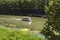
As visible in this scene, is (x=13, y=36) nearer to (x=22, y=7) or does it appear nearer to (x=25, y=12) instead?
(x=25, y=12)

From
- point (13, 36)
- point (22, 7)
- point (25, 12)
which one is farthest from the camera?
A: point (22, 7)

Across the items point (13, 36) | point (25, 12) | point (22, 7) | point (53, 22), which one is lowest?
point (25, 12)

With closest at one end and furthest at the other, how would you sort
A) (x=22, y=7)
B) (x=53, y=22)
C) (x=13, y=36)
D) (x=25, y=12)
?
(x=13, y=36), (x=53, y=22), (x=25, y=12), (x=22, y=7)

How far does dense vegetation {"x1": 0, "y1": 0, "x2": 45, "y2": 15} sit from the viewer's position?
98.6m

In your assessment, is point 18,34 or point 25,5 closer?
point 18,34

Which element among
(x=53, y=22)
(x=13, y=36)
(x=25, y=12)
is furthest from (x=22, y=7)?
(x=13, y=36)

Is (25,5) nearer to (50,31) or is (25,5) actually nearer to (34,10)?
(34,10)

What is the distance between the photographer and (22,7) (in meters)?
101

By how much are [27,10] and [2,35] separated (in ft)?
290

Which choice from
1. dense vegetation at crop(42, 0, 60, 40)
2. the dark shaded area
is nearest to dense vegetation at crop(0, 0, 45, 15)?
the dark shaded area

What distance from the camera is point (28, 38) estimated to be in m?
11.3

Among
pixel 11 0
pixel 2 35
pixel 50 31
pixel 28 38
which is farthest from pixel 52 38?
pixel 11 0

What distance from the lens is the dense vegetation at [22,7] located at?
98.6 m

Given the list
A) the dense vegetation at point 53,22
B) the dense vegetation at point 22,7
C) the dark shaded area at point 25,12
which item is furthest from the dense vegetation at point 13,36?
the dense vegetation at point 22,7
